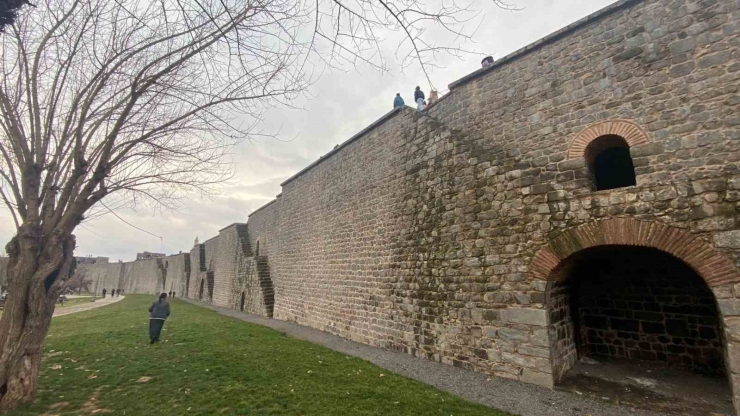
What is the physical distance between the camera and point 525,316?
5328mm

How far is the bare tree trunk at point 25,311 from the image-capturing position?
173 inches

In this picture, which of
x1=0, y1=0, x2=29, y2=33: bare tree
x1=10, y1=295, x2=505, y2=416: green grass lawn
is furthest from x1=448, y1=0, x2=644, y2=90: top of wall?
x1=0, y1=0, x2=29, y2=33: bare tree

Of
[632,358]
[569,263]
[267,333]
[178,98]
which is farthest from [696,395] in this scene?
[267,333]

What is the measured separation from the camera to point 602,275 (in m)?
6.45

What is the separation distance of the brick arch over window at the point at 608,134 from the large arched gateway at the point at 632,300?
1.15 m

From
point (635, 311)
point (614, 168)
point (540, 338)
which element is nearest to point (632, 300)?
point (635, 311)

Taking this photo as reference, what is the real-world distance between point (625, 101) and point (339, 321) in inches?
341

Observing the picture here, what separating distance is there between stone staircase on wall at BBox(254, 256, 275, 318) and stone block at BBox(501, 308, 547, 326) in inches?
487

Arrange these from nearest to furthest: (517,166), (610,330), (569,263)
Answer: (569,263) < (517,166) < (610,330)

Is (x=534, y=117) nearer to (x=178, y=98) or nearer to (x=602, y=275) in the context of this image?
(x=602, y=275)

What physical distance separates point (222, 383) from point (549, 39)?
26.3 ft

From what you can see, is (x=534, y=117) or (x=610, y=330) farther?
(x=610, y=330)

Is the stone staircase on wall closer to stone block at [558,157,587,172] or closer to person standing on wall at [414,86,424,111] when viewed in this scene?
person standing on wall at [414,86,424,111]

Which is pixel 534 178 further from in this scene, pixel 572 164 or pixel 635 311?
pixel 635 311
